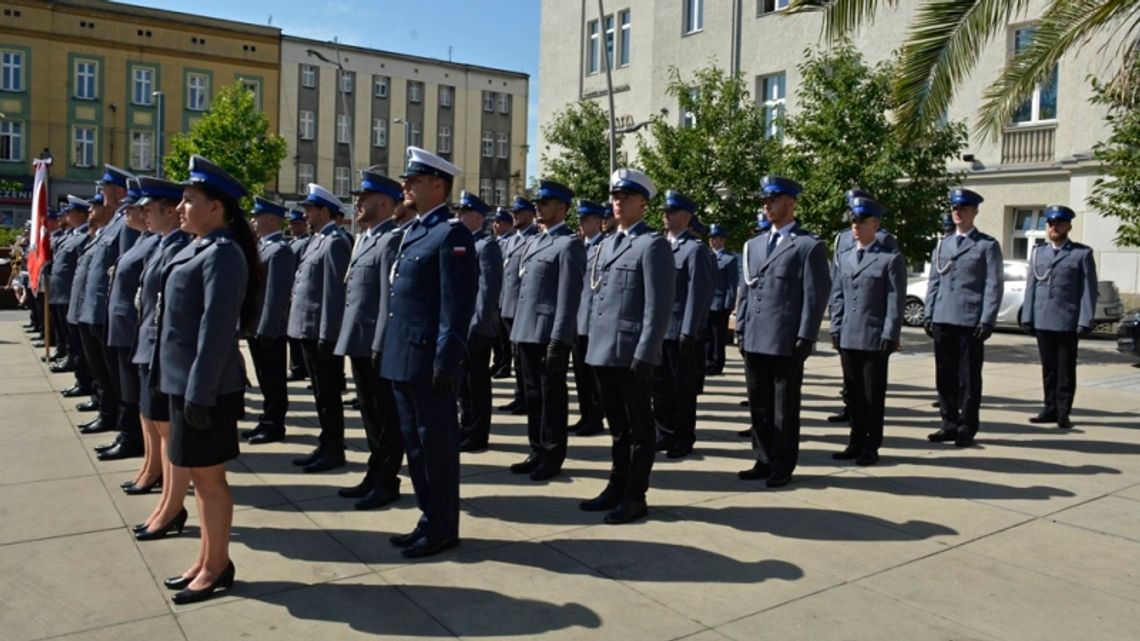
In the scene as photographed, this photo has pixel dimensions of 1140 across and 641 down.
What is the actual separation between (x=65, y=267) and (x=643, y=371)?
24.9 ft

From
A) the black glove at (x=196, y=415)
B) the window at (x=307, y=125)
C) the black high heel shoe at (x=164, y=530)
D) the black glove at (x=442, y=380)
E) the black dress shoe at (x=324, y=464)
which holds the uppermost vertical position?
the window at (x=307, y=125)

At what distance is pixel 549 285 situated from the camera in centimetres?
725

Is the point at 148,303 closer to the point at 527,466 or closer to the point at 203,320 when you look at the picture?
the point at 203,320

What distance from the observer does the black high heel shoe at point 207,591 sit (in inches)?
169

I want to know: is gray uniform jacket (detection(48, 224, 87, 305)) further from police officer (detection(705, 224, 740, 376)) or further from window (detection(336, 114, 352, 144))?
window (detection(336, 114, 352, 144))

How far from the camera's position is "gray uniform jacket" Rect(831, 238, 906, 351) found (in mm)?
7289

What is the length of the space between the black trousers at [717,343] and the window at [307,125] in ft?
166

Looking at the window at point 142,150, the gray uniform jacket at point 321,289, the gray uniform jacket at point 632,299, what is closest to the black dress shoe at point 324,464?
the gray uniform jacket at point 321,289

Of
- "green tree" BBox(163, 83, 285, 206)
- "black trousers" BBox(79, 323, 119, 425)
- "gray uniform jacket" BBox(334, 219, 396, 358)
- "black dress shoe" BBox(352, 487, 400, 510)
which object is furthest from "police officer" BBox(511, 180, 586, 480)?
"green tree" BBox(163, 83, 285, 206)

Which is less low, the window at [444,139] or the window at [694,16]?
the window at [444,139]

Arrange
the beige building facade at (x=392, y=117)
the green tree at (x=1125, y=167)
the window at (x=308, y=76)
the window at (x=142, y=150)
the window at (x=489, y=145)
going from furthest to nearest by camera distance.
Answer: the window at (x=489, y=145) < the beige building facade at (x=392, y=117) < the window at (x=308, y=76) < the window at (x=142, y=150) < the green tree at (x=1125, y=167)

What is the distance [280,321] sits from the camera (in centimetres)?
786

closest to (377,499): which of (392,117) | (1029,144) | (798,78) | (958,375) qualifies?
(958,375)

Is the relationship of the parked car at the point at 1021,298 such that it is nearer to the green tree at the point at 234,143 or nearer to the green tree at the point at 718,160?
the green tree at the point at 718,160
